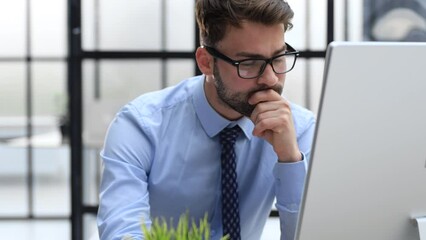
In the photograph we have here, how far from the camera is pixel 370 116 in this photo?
1143 mm

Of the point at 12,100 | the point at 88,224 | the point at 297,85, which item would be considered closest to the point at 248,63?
the point at 297,85

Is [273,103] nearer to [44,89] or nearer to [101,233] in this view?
[101,233]

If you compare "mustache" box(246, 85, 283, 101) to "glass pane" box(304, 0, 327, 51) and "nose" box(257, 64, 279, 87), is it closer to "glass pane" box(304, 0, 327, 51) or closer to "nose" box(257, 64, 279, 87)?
"nose" box(257, 64, 279, 87)

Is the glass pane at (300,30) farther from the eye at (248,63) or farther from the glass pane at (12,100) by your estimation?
the glass pane at (12,100)

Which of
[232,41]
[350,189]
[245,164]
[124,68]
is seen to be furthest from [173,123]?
[124,68]

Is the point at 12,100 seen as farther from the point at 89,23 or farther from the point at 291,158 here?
the point at 291,158

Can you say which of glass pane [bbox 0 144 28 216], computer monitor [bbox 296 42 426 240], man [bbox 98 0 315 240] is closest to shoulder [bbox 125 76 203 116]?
man [bbox 98 0 315 240]

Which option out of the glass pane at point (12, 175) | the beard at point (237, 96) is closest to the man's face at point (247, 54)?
the beard at point (237, 96)

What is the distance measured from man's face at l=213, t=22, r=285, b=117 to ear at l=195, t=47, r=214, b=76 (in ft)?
0.17

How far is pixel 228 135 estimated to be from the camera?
173 centimetres

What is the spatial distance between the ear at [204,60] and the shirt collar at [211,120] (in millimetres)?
121

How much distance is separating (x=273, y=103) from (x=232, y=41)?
155mm

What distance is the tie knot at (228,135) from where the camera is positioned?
1728mm

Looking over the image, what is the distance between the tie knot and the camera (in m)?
1.73
